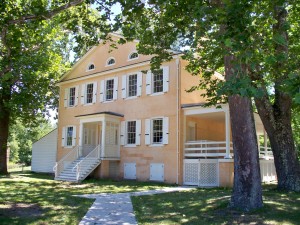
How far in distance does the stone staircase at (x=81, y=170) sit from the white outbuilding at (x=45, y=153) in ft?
20.9

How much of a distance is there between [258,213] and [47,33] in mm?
17631

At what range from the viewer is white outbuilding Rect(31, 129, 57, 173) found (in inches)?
1080

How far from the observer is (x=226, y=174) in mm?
17266

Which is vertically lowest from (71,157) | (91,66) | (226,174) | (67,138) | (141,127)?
(226,174)

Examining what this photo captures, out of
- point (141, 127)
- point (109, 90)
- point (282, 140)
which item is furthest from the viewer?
point (109, 90)

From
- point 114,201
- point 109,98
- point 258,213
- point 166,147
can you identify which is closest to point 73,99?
point 109,98

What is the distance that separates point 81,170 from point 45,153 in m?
8.89

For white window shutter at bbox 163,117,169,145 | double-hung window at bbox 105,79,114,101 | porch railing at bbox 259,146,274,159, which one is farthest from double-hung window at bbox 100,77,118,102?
porch railing at bbox 259,146,274,159

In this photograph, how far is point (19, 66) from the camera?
21.3m

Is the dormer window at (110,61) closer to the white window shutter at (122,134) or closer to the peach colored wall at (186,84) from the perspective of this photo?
the white window shutter at (122,134)

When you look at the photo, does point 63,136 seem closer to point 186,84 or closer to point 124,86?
point 124,86

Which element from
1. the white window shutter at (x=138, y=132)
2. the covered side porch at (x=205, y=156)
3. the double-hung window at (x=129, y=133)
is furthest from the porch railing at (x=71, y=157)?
the covered side porch at (x=205, y=156)

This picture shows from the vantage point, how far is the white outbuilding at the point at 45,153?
2744 cm

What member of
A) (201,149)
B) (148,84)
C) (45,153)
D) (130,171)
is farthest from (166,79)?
(45,153)
